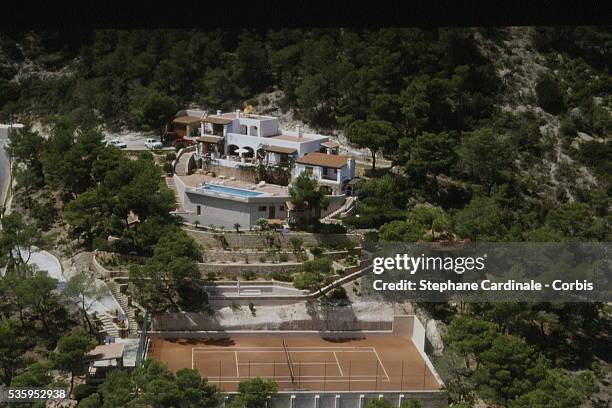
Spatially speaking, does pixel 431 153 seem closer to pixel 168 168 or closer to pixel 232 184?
pixel 232 184

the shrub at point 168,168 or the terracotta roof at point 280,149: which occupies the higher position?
the terracotta roof at point 280,149

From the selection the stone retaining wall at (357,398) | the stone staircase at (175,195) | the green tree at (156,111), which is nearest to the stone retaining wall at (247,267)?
the stone staircase at (175,195)

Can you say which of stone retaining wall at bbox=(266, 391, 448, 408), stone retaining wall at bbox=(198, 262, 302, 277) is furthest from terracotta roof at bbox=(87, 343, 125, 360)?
stone retaining wall at bbox=(266, 391, 448, 408)

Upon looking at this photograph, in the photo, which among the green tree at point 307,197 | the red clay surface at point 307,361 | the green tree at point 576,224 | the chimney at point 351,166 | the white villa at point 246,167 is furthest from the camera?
the chimney at point 351,166

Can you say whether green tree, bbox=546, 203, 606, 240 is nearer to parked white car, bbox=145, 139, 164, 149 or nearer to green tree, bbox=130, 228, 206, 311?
A: green tree, bbox=130, 228, 206, 311

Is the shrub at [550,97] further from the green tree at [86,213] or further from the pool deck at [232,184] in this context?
the green tree at [86,213]

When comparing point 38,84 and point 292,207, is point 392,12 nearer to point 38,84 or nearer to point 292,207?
point 292,207
